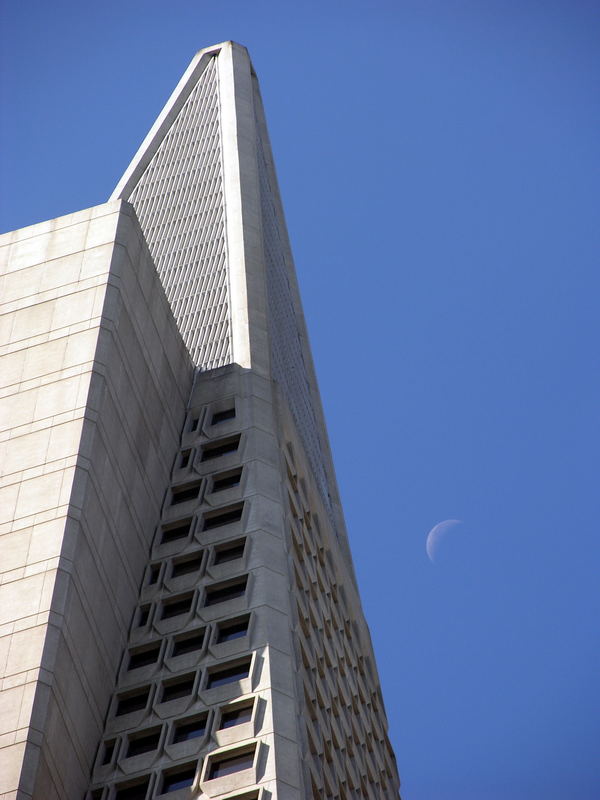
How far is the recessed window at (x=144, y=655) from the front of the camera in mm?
59156

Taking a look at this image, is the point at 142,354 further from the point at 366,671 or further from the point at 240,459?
the point at 366,671

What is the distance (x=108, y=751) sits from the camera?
5500cm

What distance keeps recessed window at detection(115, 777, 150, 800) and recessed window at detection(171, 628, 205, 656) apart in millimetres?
7027

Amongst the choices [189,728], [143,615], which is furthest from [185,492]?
[189,728]

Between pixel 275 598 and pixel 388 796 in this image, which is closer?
pixel 275 598

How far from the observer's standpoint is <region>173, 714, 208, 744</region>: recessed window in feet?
180

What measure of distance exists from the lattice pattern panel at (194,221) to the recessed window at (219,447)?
7.50 meters

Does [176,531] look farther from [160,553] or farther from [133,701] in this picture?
[133,701]

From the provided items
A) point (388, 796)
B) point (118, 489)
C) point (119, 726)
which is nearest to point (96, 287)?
point (118, 489)

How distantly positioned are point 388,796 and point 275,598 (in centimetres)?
1688

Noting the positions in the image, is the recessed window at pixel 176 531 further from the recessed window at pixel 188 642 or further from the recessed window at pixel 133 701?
the recessed window at pixel 133 701

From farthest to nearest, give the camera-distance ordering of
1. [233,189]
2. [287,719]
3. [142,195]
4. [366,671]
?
1. [142,195]
2. [233,189]
3. [366,671]
4. [287,719]

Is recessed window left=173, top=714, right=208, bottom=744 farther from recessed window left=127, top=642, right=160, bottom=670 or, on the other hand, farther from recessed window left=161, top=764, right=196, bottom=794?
recessed window left=127, top=642, right=160, bottom=670

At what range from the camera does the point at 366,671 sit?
76062 mm
